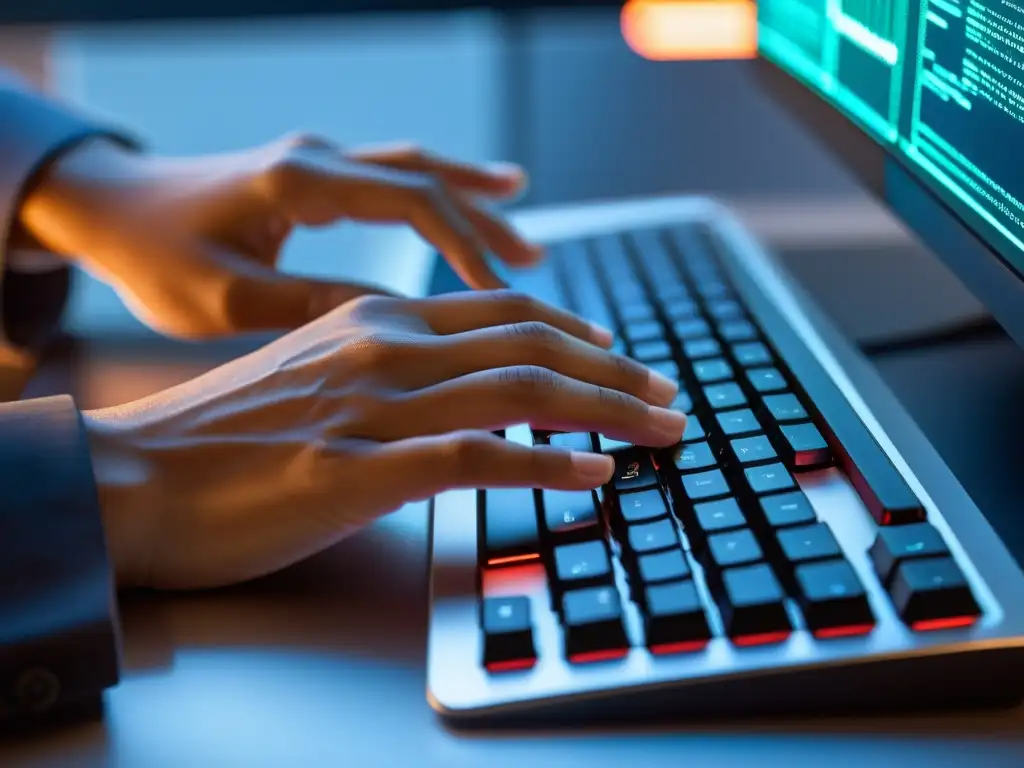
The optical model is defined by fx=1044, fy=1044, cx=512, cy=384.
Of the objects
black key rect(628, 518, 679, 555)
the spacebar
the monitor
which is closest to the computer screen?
the monitor

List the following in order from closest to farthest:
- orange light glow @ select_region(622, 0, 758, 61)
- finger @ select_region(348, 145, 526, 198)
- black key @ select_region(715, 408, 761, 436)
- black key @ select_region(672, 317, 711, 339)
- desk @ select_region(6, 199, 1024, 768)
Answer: desk @ select_region(6, 199, 1024, 768), black key @ select_region(715, 408, 761, 436), black key @ select_region(672, 317, 711, 339), finger @ select_region(348, 145, 526, 198), orange light glow @ select_region(622, 0, 758, 61)

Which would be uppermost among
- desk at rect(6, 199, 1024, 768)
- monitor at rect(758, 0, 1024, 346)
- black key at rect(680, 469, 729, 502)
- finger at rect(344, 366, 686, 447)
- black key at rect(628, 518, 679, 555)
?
monitor at rect(758, 0, 1024, 346)

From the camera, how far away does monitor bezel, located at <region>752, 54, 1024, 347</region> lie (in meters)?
0.47

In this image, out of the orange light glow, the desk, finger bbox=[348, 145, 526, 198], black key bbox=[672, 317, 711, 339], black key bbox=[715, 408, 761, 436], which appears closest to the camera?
the desk

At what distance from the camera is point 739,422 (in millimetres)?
455

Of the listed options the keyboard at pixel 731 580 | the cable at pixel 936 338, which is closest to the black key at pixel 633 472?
the keyboard at pixel 731 580

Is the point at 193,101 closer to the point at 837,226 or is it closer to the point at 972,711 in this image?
the point at 837,226

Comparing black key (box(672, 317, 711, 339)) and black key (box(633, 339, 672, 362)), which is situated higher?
black key (box(672, 317, 711, 339))

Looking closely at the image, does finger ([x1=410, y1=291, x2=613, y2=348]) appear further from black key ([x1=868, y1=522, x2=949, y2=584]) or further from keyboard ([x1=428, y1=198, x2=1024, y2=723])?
black key ([x1=868, y1=522, x2=949, y2=584])

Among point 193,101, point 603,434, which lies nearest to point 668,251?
point 603,434

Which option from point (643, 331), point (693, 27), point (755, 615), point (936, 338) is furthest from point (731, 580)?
point (693, 27)

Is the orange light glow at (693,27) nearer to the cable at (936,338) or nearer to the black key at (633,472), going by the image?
the cable at (936,338)

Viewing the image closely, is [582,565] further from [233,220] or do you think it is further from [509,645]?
[233,220]

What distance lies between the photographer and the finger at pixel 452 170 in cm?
71
